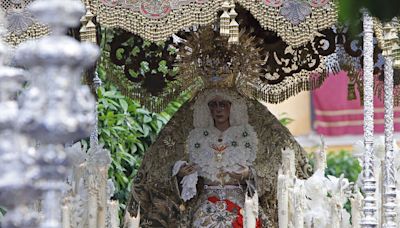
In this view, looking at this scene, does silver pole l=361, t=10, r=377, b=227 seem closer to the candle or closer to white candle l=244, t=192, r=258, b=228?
white candle l=244, t=192, r=258, b=228

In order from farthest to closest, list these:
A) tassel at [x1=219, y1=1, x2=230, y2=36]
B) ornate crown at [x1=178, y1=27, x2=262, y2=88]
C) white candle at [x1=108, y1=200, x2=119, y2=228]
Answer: ornate crown at [x1=178, y1=27, x2=262, y2=88], white candle at [x1=108, y1=200, x2=119, y2=228], tassel at [x1=219, y1=1, x2=230, y2=36]

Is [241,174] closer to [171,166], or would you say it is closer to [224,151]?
[224,151]

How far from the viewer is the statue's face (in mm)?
11883

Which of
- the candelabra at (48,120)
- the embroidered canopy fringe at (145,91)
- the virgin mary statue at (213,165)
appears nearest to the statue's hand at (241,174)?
the virgin mary statue at (213,165)

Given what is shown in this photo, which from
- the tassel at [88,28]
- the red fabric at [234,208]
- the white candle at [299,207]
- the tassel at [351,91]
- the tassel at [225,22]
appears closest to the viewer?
the tassel at [225,22]

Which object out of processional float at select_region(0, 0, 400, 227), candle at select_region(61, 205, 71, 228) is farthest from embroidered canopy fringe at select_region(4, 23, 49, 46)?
candle at select_region(61, 205, 71, 228)

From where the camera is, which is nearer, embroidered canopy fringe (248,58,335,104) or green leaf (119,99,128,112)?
embroidered canopy fringe (248,58,335,104)

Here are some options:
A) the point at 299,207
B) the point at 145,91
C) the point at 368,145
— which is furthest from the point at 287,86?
the point at 368,145

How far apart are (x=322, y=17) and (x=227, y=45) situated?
1.73 m

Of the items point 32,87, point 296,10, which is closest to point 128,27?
point 296,10

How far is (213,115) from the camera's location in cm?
1195

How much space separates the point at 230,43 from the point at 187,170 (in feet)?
4.94

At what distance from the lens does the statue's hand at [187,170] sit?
38.4 ft

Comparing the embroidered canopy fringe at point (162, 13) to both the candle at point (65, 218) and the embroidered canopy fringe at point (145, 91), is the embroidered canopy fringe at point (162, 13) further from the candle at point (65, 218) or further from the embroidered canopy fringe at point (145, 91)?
the embroidered canopy fringe at point (145, 91)
